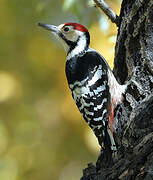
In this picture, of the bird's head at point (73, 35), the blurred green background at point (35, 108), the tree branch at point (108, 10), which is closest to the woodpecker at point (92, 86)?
the bird's head at point (73, 35)

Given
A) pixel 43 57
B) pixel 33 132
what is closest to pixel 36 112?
pixel 33 132

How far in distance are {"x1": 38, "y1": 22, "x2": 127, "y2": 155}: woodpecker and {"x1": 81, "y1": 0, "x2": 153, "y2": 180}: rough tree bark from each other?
0.30 feet

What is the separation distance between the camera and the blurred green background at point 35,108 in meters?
7.35

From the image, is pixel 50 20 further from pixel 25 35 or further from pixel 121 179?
pixel 121 179

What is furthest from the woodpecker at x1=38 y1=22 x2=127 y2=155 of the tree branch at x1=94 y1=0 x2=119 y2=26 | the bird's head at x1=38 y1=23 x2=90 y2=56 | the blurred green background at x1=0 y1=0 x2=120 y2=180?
the blurred green background at x1=0 y1=0 x2=120 y2=180

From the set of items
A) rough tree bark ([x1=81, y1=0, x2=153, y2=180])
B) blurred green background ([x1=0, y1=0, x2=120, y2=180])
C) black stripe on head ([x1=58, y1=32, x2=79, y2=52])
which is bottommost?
rough tree bark ([x1=81, y1=0, x2=153, y2=180])

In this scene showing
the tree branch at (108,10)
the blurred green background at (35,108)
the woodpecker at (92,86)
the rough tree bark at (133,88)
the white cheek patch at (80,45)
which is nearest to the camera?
the rough tree bark at (133,88)

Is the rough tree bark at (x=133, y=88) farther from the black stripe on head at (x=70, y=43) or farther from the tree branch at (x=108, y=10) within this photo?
the black stripe on head at (x=70, y=43)

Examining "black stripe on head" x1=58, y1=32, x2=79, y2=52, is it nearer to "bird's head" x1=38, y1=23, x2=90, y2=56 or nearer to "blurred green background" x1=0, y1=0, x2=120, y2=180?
"bird's head" x1=38, y1=23, x2=90, y2=56

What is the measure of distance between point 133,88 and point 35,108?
460 centimetres

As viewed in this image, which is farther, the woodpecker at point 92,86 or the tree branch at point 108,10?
the woodpecker at point 92,86

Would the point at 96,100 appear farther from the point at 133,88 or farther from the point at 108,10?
the point at 108,10

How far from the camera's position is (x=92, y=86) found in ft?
13.4

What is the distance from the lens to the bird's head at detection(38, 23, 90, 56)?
14.9ft
